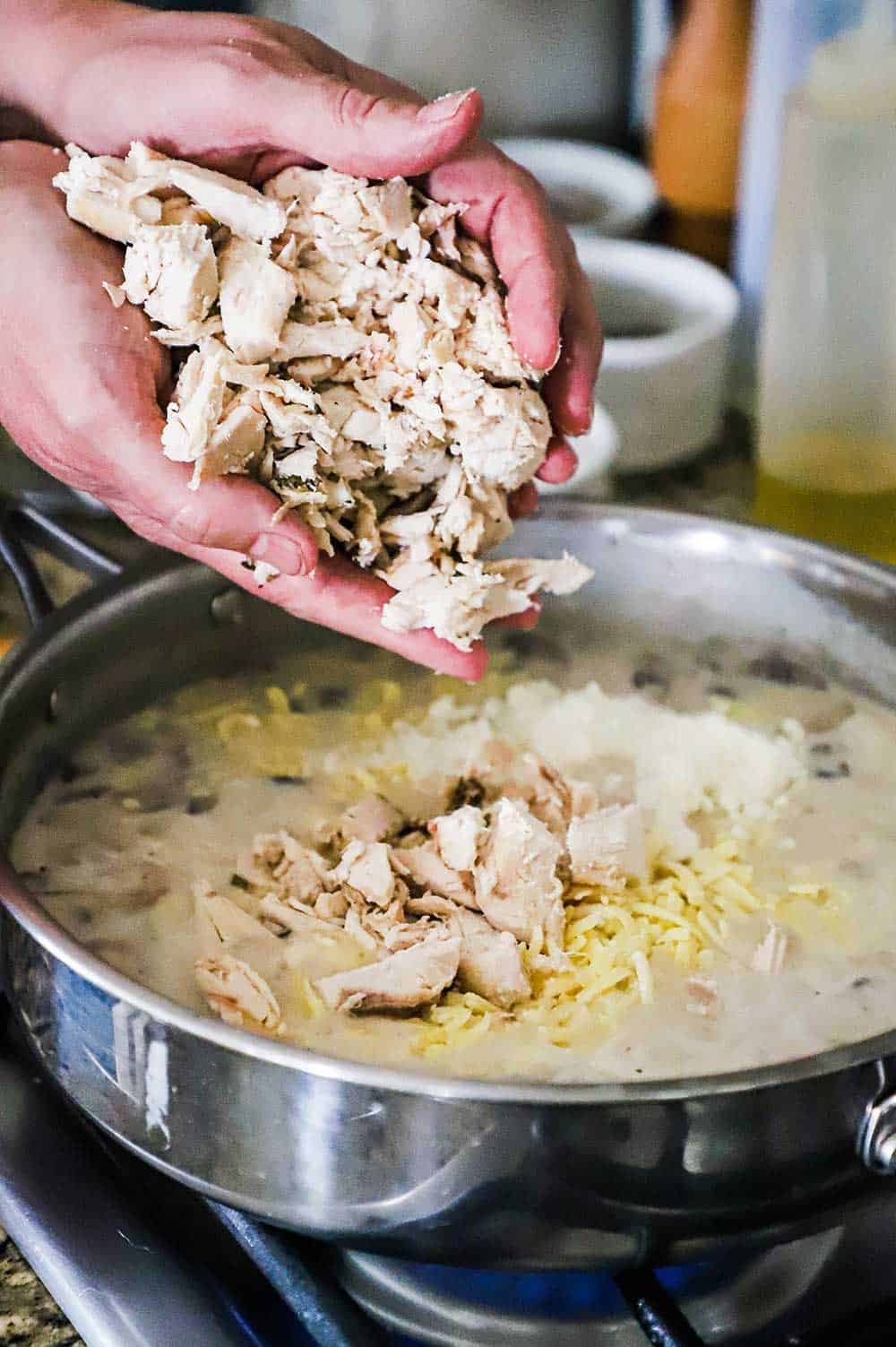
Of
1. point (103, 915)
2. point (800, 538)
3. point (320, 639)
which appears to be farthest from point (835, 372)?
point (103, 915)

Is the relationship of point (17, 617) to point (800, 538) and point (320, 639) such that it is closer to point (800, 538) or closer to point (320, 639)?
point (320, 639)

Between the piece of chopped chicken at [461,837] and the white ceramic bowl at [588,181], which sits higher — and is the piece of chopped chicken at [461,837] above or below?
below

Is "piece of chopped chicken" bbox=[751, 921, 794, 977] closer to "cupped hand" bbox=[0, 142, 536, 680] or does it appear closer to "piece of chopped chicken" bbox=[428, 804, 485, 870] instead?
"piece of chopped chicken" bbox=[428, 804, 485, 870]

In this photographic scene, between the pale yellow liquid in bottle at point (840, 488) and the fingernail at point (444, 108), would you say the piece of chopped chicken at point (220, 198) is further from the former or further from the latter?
the pale yellow liquid in bottle at point (840, 488)

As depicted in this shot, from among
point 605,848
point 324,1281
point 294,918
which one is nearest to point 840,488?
point 605,848

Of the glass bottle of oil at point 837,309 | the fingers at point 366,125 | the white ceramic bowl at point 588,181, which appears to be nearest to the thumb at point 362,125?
the fingers at point 366,125

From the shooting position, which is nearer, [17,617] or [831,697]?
[831,697]

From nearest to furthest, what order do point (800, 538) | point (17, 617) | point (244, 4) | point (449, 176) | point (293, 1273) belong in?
point (293, 1273)
point (449, 176)
point (800, 538)
point (17, 617)
point (244, 4)
